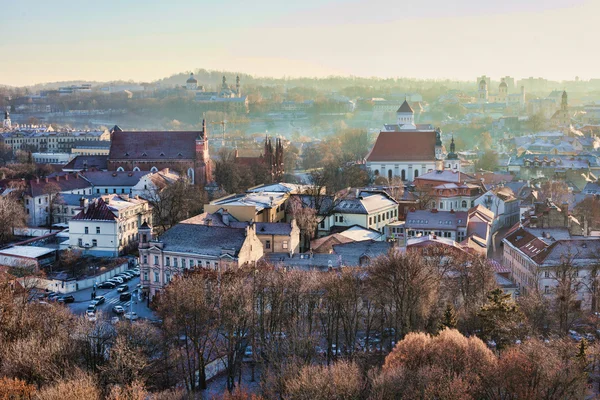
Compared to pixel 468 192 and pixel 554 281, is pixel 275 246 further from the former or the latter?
pixel 468 192

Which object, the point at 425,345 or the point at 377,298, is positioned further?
the point at 377,298

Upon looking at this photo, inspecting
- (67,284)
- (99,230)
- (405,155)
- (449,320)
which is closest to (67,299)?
(67,284)

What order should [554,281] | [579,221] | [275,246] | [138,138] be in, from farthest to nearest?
[138,138]
[579,221]
[275,246]
[554,281]

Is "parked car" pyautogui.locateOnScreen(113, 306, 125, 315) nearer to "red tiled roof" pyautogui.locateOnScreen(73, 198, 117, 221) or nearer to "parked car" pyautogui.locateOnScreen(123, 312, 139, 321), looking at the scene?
"parked car" pyautogui.locateOnScreen(123, 312, 139, 321)

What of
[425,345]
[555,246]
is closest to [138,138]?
[555,246]

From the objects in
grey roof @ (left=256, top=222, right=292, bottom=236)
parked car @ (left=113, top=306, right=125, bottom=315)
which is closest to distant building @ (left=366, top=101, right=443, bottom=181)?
grey roof @ (left=256, top=222, right=292, bottom=236)

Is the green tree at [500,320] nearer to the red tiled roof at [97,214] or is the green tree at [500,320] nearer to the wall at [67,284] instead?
the wall at [67,284]
